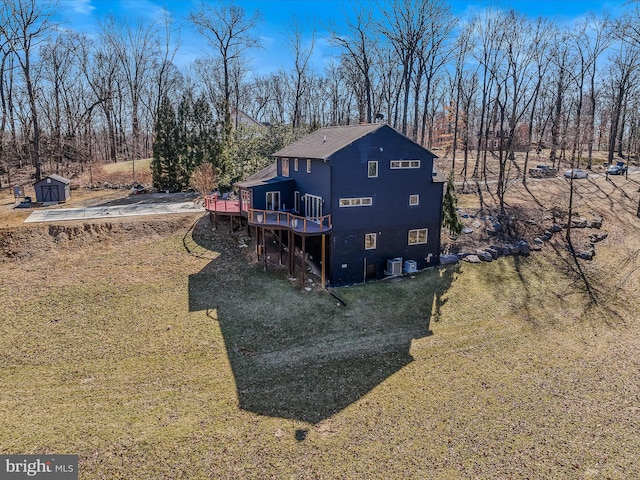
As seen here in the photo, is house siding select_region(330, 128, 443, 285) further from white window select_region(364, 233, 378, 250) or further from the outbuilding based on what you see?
the outbuilding

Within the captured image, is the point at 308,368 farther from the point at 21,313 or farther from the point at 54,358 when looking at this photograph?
the point at 21,313

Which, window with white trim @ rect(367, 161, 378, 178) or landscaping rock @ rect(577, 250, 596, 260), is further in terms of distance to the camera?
landscaping rock @ rect(577, 250, 596, 260)

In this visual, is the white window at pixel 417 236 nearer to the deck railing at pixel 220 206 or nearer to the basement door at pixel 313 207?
the basement door at pixel 313 207

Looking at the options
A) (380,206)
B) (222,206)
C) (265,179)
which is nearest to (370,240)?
(380,206)

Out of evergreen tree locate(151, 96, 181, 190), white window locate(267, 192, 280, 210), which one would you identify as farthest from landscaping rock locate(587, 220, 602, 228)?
evergreen tree locate(151, 96, 181, 190)

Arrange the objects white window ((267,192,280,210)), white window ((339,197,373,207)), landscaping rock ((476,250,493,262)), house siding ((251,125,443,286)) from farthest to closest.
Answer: landscaping rock ((476,250,493,262)) → white window ((267,192,280,210)) → white window ((339,197,373,207)) → house siding ((251,125,443,286))

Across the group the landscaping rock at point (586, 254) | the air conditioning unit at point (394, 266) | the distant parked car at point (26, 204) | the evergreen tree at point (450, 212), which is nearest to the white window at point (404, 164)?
the evergreen tree at point (450, 212)

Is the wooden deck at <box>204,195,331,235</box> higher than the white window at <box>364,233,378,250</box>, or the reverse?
the wooden deck at <box>204,195,331,235</box>

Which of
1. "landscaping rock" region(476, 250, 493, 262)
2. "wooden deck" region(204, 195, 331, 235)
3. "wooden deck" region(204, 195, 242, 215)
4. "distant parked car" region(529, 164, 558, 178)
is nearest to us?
"wooden deck" region(204, 195, 331, 235)
